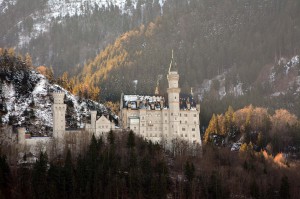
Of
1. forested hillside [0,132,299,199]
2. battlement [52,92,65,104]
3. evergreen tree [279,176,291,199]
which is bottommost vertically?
evergreen tree [279,176,291,199]

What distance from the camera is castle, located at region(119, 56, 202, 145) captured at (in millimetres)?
117188

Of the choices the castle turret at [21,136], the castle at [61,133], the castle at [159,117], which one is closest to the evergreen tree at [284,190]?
the castle at [159,117]

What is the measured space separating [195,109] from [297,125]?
192 ft

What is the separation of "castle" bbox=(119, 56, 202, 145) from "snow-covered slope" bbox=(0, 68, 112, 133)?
23149 mm

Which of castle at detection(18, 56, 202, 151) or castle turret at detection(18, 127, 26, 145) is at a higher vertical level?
castle at detection(18, 56, 202, 151)

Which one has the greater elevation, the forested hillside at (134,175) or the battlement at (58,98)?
the battlement at (58,98)

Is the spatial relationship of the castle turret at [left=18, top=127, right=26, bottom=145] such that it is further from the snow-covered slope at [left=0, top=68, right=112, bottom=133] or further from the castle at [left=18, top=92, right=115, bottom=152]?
the snow-covered slope at [left=0, top=68, right=112, bottom=133]

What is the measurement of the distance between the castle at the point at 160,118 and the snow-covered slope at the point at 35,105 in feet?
75.9

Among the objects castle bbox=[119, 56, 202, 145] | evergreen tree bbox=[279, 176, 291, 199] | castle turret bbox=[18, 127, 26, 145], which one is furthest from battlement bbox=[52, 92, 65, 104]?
evergreen tree bbox=[279, 176, 291, 199]

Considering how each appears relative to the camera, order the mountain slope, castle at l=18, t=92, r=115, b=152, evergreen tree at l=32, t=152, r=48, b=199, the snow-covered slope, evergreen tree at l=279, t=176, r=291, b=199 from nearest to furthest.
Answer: evergreen tree at l=32, t=152, r=48, b=199 → castle at l=18, t=92, r=115, b=152 → evergreen tree at l=279, t=176, r=291, b=199 → the snow-covered slope → the mountain slope

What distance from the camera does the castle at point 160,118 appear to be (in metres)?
117

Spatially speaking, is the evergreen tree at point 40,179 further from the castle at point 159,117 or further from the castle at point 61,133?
the castle at point 159,117

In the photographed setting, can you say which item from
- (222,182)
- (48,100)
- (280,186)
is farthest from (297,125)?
(48,100)

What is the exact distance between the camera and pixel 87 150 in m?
107
